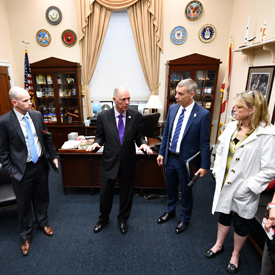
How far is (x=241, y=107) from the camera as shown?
55.4 inches

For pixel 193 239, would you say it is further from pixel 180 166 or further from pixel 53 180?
pixel 53 180

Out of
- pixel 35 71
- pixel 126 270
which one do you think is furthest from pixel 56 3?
pixel 126 270

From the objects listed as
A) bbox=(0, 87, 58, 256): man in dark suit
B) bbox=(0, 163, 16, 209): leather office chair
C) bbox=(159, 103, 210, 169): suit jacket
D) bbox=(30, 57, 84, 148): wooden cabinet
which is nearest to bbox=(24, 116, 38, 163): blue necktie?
bbox=(0, 87, 58, 256): man in dark suit

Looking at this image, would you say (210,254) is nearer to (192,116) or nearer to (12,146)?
(192,116)

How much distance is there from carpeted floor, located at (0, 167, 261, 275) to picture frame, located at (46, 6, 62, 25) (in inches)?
166

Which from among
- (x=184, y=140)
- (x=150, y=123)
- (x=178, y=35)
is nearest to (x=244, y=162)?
(x=184, y=140)

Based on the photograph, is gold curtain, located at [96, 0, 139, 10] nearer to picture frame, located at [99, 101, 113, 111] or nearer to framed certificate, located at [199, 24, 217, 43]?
framed certificate, located at [199, 24, 217, 43]

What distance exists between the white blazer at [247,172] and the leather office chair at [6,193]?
222cm

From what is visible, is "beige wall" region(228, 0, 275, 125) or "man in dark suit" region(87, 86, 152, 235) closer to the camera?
"man in dark suit" region(87, 86, 152, 235)

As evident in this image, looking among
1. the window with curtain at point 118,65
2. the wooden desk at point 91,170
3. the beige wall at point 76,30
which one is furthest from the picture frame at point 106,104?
the wooden desk at point 91,170

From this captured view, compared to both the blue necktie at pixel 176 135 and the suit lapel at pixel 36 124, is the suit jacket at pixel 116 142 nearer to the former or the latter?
the blue necktie at pixel 176 135

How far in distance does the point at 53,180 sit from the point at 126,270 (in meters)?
2.23

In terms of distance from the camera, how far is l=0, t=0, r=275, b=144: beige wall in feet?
13.6

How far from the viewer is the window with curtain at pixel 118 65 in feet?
14.9
